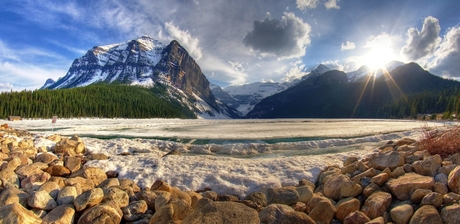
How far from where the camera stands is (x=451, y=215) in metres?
5.32

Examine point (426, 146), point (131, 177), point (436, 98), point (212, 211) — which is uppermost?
point (436, 98)

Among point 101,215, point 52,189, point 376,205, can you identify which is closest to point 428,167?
point 376,205

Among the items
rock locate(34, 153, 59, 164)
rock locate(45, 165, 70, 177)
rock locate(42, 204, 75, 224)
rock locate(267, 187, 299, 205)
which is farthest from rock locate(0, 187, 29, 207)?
rock locate(267, 187, 299, 205)

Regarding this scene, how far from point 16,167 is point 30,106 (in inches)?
4665

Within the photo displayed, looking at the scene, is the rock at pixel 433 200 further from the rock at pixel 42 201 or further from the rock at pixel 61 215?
the rock at pixel 42 201

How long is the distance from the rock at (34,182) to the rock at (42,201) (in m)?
1.91

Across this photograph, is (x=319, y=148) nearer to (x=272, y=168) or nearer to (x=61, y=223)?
(x=272, y=168)

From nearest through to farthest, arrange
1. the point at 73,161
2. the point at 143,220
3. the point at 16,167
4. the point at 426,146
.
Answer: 1. the point at 143,220
2. the point at 16,167
3. the point at 426,146
4. the point at 73,161

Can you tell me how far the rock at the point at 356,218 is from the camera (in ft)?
19.9

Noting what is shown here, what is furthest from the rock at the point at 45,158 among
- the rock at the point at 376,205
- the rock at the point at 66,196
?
the rock at the point at 376,205

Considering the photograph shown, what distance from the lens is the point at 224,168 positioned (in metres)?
12.8

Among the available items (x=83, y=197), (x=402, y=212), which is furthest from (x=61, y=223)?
(x=402, y=212)

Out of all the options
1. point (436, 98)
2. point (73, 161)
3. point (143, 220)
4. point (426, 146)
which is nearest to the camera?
point (143, 220)

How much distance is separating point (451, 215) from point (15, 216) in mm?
10040
